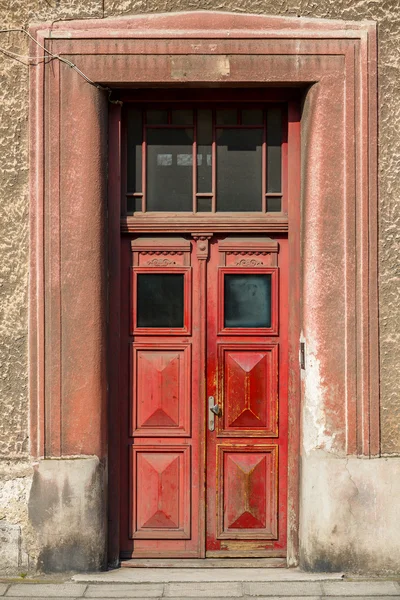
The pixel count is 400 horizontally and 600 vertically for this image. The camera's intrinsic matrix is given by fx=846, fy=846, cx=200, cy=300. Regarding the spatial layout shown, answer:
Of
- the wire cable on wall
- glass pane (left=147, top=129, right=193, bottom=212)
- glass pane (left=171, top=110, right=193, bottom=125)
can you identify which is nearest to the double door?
glass pane (left=147, top=129, right=193, bottom=212)

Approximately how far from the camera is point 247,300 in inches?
242

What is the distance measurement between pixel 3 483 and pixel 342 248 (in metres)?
2.84

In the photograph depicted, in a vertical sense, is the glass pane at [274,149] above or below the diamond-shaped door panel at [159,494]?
above

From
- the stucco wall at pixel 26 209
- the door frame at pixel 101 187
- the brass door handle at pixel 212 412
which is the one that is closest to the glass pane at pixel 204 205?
the door frame at pixel 101 187

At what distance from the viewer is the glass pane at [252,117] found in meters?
6.11

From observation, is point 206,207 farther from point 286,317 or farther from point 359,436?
point 359,436

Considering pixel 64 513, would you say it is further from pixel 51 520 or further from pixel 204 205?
pixel 204 205

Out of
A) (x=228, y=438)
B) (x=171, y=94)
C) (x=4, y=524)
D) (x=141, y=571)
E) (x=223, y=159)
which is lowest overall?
(x=141, y=571)

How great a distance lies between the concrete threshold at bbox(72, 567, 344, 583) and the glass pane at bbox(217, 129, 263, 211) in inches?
101

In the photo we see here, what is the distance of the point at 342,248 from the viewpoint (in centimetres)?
582

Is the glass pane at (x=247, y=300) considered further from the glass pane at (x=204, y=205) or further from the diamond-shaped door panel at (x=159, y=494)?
the diamond-shaped door panel at (x=159, y=494)

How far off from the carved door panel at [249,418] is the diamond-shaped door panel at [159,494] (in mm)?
196

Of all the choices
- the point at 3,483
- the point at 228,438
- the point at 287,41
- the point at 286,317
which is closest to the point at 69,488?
the point at 3,483

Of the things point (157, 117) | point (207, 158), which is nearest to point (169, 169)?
point (207, 158)
